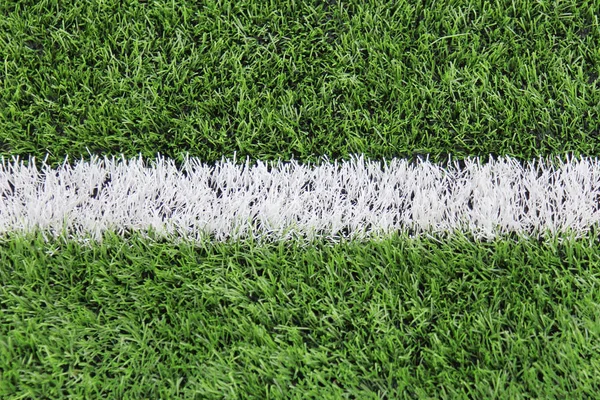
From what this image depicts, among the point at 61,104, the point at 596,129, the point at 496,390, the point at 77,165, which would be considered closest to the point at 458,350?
the point at 496,390

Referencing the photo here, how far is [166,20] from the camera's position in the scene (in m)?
1.34

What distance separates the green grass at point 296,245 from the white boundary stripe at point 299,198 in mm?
44

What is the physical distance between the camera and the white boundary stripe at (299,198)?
1.20 m

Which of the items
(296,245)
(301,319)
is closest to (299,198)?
(296,245)

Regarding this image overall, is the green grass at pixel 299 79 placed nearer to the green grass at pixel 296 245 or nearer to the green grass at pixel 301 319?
the green grass at pixel 296 245

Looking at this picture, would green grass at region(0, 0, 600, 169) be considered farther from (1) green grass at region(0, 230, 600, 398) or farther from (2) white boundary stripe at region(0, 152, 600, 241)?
(1) green grass at region(0, 230, 600, 398)

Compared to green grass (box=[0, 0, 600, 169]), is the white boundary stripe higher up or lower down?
lower down

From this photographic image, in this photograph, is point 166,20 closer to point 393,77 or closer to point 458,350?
point 393,77

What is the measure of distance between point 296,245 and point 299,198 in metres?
0.13

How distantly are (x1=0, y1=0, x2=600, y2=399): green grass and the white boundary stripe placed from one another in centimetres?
4

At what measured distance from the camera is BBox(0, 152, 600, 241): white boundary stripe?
120 cm

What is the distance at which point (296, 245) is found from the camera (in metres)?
1.19

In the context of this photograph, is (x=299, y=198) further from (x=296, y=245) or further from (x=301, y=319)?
(x=301, y=319)

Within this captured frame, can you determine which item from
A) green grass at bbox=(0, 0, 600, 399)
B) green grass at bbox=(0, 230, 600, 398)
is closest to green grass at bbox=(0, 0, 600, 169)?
green grass at bbox=(0, 0, 600, 399)
